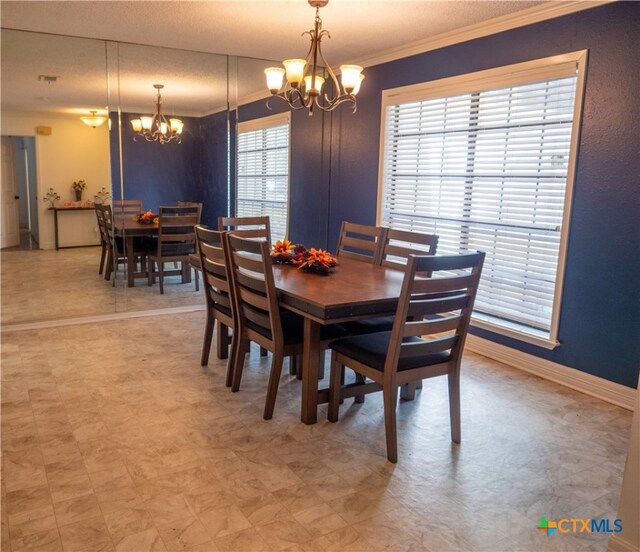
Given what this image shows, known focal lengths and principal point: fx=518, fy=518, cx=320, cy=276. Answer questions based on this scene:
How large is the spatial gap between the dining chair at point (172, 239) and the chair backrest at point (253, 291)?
207cm

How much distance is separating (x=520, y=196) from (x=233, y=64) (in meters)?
2.93

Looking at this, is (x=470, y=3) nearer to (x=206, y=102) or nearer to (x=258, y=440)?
(x=206, y=102)

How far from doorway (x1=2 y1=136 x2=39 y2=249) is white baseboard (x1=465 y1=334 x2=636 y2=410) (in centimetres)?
371

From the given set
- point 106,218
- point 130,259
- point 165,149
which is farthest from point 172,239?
point 165,149

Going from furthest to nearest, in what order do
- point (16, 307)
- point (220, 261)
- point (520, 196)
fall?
1. point (16, 307)
2. point (520, 196)
3. point (220, 261)

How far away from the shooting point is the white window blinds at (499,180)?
3371 millimetres

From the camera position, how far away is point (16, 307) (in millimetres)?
4312

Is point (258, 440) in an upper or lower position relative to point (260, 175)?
lower

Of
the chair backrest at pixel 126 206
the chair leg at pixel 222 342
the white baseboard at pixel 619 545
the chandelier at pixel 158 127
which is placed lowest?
the white baseboard at pixel 619 545

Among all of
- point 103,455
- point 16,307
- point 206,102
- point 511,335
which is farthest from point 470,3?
point 16,307

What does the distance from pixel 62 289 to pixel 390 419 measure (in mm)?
3455

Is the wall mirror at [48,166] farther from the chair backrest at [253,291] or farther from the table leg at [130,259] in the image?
the chair backrest at [253,291]

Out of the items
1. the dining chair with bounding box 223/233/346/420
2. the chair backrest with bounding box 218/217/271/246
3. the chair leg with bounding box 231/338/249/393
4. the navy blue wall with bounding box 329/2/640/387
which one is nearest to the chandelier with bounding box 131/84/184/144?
the chair backrest with bounding box 218/217/271/246

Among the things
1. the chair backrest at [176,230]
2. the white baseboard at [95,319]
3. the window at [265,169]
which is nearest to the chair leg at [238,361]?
the white baseboard at [95,319]
